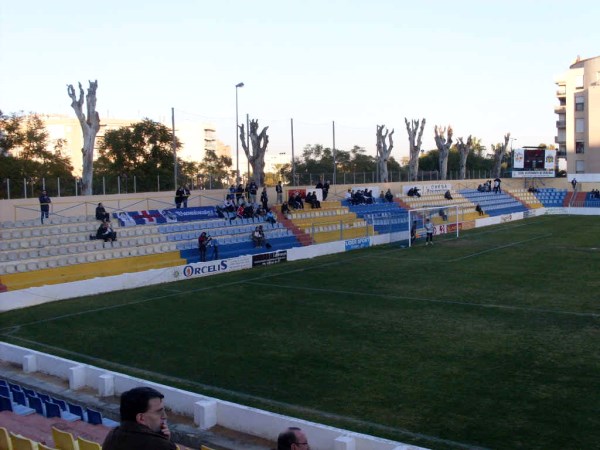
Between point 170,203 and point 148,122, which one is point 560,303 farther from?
point 148,122

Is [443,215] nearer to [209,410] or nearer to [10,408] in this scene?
[209,410]

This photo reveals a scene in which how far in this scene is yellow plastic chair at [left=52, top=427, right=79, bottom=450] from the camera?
687cm

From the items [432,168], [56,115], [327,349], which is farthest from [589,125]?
[56,115]

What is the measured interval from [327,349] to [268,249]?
663 inches

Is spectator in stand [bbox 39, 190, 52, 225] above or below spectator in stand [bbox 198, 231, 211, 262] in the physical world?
above

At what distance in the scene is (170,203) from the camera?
112 feet

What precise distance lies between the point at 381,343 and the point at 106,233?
15.2 metres

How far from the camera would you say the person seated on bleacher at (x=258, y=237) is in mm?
30500

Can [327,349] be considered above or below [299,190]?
below

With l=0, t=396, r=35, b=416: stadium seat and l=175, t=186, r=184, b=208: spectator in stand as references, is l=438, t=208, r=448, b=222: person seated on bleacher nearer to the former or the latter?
l=175, t=186, r=184, b=208: spectator in stand

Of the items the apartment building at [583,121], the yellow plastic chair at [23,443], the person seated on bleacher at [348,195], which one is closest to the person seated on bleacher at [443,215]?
the person seated on bleacher at [348,195]

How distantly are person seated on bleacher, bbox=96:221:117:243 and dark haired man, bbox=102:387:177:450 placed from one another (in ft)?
76.9

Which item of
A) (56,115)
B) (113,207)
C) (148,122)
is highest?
(56,115)

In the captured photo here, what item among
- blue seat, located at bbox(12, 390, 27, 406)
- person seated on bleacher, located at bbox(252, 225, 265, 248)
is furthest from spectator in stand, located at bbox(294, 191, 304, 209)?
blue seat, located at bbox(12, 390, 27, 406)
